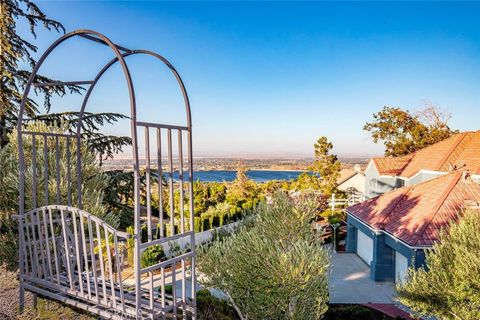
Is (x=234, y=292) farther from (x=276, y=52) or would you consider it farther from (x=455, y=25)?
(x=455, y=25)

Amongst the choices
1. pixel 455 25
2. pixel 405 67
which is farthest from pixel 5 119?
pixel 455 25

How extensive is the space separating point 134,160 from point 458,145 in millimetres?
22560

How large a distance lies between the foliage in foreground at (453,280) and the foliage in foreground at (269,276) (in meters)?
2.38

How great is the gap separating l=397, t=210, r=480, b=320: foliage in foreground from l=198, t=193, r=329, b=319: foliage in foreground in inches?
93.6

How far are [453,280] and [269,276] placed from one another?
4.09 m

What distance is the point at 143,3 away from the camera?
13.4 m

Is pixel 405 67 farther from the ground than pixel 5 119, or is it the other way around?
pixel 405 67

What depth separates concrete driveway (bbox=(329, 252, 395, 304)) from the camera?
12.1 metres

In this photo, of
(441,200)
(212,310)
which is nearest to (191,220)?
(212,310)

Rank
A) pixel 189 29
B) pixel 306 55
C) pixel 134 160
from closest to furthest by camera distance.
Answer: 1. pixel 134 160
2. pixel 189 29
3. pixel 306 55

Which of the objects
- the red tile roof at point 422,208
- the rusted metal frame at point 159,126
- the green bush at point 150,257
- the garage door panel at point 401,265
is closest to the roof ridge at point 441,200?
the red tile roof at point 422,208

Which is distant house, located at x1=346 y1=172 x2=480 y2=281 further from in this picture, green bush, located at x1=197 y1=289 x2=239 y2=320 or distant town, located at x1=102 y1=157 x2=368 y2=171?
distant town, located at x1=102 y1=157 x2=368 y2=171

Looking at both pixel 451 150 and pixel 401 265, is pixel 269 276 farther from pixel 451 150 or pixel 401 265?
pixel 451 150

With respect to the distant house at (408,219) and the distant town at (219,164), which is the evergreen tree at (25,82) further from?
the distant house at (408,219)
